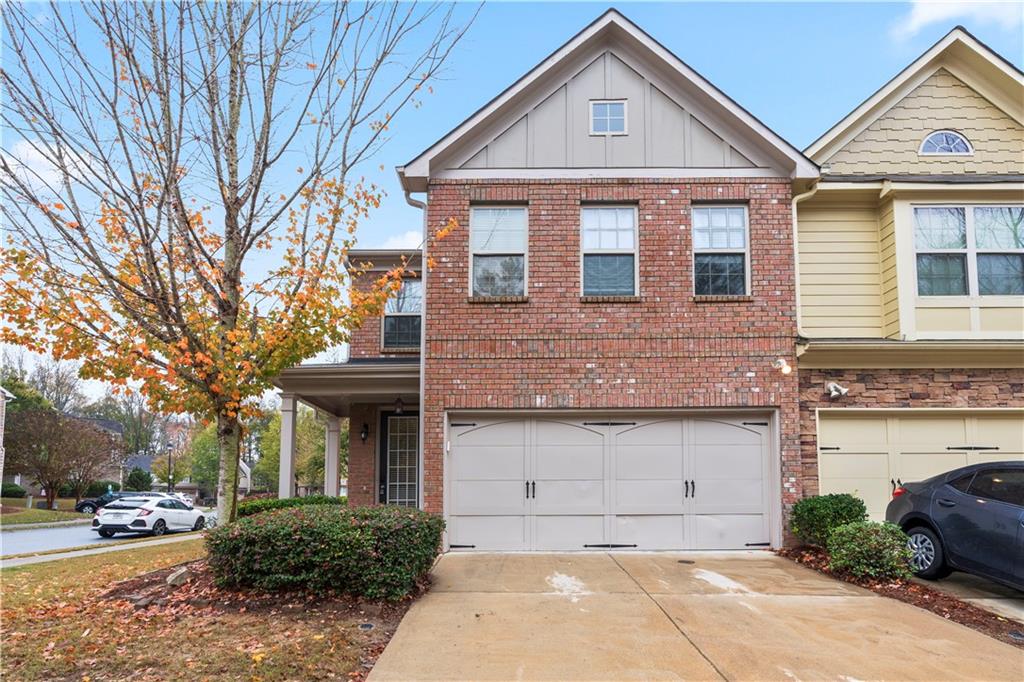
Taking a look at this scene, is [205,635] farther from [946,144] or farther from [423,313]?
[946,144]

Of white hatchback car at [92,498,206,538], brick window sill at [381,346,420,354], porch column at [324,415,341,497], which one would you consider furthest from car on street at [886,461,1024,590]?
white hatchback car at [92,498,206,538]

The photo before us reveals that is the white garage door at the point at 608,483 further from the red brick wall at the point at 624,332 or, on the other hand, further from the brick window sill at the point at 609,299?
the brick window sill at the point at 609,299

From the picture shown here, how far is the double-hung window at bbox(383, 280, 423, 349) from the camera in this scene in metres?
14.9

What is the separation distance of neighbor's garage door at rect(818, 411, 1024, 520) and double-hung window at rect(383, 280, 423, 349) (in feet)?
28.7

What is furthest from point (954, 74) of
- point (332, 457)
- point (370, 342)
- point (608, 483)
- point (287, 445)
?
point (332, 457)

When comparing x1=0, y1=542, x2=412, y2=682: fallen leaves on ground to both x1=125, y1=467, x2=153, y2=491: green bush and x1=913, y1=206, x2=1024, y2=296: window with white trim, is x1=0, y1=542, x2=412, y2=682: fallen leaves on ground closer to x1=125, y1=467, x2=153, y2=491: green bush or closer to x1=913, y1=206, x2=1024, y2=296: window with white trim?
x1=913, y1=206, x2=1024, y2=296: window with white trim

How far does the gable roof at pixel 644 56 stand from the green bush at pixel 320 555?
217 inches

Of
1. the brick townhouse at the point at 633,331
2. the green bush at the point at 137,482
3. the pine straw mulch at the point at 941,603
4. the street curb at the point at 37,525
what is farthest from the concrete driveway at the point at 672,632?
the green bush at the point at 137,482

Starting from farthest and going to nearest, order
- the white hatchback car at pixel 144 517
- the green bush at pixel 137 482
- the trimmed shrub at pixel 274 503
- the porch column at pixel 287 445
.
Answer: the green bush at pixel 137 482 < the white hatchback car at pixel 144 517 < the porch column at pixel 287 445 < the trimmed shrub at pixel 274 503

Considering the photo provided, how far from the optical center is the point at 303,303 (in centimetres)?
780

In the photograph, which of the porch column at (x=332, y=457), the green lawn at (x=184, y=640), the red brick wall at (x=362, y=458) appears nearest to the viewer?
the green lawn at (x=184, y=640)

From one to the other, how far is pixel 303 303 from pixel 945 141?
1064 centimetres

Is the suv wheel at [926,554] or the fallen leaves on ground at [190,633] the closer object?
the fallen leaves on ground at [190,633]

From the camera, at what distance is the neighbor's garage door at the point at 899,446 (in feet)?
32.0
